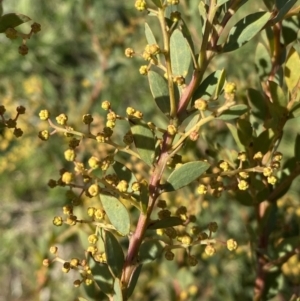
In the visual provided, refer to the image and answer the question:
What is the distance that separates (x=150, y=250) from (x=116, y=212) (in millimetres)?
81

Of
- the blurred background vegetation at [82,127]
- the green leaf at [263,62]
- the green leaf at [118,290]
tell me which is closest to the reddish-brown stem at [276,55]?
the green leaf at [263,62]

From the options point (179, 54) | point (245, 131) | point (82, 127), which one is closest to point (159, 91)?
point (179, 54)

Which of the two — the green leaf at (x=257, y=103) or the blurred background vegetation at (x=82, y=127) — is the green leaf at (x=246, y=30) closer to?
the green leaf at (x=257, y=103)

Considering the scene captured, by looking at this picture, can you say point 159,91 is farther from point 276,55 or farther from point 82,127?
point 82,127

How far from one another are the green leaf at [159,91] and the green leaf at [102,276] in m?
0.18

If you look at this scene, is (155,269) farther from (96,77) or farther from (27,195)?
(27,195)

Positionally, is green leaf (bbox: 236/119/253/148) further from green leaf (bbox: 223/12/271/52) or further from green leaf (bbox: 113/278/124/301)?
green leaf (bbox: 113/278/124/301)

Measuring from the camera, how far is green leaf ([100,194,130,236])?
0.59m

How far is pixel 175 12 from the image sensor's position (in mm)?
598

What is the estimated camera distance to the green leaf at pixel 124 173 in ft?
2.08

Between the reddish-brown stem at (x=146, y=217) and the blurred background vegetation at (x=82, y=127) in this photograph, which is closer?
the reddish-brown stem at (x=146, y=217)

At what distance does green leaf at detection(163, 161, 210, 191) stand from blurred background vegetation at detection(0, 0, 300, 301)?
28cm

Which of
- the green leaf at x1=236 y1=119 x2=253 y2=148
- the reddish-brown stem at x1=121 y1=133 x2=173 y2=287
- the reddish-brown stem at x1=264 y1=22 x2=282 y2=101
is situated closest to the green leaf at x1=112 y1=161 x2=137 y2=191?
the reddish-brown stem at x1=121 y1=133 x2=173 y2=287

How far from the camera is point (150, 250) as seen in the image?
0.65m
